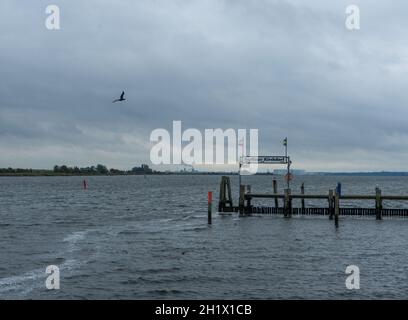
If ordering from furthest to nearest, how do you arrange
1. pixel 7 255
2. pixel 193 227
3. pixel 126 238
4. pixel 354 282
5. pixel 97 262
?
pixel 193 227
pixel 126 238
pixel 7 255
pixel 97 262
pixel 354 282

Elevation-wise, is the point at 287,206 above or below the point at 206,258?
above

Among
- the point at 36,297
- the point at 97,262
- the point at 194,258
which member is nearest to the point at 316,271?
the point at 194,258

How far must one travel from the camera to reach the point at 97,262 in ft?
78.4

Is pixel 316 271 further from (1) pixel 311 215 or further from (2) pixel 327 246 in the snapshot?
(1) pixel 311 215

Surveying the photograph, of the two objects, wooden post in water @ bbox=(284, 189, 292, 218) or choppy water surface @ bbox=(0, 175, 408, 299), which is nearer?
choppy water surface @ bbox=(0, 175, 408, 299)

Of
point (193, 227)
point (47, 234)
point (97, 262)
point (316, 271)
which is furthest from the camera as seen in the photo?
point (193, 227)

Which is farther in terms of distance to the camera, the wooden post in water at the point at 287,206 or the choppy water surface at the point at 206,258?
the wooden post in water at the point at 287,206

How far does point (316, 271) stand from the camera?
22062mm

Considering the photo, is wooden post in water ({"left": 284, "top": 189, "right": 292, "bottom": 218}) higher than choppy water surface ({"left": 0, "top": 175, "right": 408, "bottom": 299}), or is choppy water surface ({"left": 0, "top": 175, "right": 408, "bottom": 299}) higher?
wooden post in water ({"left": 284, "top": 189, "right": 292, "bottom": 218})

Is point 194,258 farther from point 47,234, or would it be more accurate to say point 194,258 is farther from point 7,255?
point 47,234

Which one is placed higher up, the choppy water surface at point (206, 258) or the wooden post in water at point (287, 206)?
the wooden post in water at point (287, 206)

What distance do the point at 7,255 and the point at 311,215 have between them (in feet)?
86.3

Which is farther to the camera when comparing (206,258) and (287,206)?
(287,206)

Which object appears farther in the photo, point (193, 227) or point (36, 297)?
point (193, 227)
